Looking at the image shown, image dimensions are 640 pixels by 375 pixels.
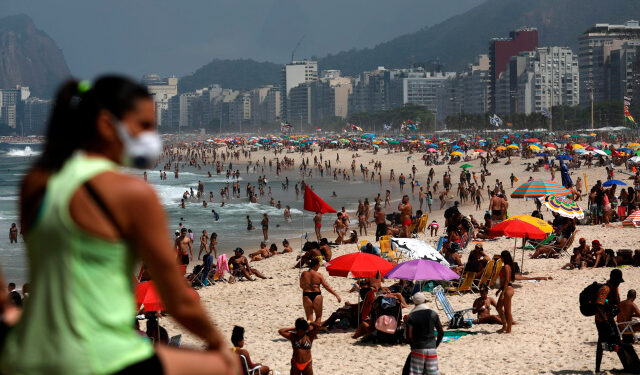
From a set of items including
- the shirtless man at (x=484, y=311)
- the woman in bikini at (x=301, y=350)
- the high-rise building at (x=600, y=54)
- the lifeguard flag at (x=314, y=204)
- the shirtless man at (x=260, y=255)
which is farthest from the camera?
the high-rise building at (x=600, y=54)

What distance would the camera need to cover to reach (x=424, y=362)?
21.6ft

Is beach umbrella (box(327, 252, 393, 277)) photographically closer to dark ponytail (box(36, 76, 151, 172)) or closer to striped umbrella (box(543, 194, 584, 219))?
striped umbrella (box(543, 194, 584, 219))

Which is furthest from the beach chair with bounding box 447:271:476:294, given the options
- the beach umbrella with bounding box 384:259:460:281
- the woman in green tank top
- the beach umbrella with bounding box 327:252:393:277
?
the woman in green tank top

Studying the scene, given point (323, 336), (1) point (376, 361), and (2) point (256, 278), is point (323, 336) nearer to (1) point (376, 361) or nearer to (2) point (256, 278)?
(1) point (376, 361)

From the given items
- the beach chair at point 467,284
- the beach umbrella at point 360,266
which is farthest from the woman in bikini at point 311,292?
the beach chair at point 467,284

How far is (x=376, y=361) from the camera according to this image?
951cm

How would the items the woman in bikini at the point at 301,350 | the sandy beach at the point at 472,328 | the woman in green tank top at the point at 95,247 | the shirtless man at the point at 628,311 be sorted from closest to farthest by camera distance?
1. the woman in green tank top at the point at 95,247
2. the woman in bikini at the point at 301,350
3. the shirtless man at the point at 628,311
4. the sandy beach at the point at 472,328

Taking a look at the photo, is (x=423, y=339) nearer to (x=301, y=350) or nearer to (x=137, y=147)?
(x=301, y=350)

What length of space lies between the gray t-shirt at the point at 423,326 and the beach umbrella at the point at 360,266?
409 centimetres

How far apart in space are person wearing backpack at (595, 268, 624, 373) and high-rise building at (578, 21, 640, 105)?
156646 millimetres

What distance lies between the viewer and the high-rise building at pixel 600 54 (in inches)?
6304

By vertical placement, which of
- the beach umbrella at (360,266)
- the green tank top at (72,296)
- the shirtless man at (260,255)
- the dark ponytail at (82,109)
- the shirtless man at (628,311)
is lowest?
the shirtless man at (260,255)

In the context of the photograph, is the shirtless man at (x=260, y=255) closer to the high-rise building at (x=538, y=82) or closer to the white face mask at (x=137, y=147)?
the white face mask at (x=137, y=147)

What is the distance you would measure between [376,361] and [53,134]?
27.7 ft
